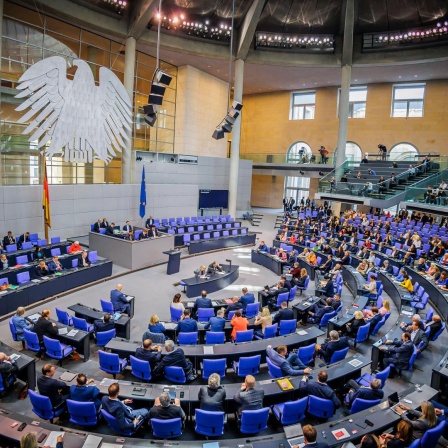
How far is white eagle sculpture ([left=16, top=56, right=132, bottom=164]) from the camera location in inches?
615

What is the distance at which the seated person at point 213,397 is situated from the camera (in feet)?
17.2

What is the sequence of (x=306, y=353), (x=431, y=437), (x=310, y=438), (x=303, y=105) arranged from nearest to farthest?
(x=310, y=438)
(x=431, y=437)
(x=306, y=353)
(x=303, y=105)

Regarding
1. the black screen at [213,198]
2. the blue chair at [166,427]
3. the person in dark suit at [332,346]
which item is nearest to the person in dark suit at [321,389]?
the person in dark suit at [332,346]

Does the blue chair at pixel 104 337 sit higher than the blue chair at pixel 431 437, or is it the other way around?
→ the blue chair at pixel 431 437

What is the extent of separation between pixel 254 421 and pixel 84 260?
9115 mm

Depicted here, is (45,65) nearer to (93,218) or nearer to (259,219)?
(93,218)

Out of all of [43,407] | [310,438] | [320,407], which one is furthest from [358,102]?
[43,407]

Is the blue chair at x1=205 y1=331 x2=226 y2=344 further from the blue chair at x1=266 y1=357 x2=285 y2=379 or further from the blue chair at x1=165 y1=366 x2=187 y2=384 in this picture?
the blue chair at x1=266 y1=357 x2=285 y2=379

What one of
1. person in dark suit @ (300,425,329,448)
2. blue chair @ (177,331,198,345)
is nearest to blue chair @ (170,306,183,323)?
blue chair @ (177,331,198,345)

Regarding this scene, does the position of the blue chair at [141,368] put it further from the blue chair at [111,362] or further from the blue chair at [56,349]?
the blue chair at [56,349]

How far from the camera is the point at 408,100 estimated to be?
28.0 meters

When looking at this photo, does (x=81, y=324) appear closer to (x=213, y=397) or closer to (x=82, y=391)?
(x=82, y=391)

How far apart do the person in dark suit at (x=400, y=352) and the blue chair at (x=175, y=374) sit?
4.07 meters

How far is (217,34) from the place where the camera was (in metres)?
23.1
